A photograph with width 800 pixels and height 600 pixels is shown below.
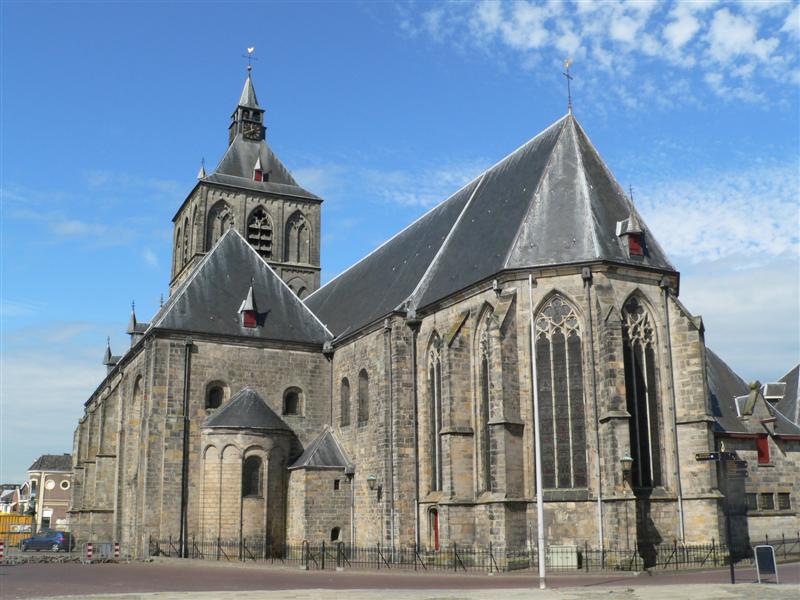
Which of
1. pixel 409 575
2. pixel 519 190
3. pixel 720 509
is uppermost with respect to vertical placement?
pixel 519 190

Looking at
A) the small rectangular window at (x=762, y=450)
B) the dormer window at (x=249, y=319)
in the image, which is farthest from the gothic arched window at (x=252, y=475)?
the small rectangular window at (x=762, y=450)

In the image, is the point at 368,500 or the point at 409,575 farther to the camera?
the point at 368,500

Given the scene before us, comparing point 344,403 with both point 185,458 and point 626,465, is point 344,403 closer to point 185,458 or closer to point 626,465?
point 185,458

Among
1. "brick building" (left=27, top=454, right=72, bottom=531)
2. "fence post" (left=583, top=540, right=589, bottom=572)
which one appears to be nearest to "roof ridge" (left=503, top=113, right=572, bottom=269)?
"fence post" (left=583, top=540, right=589, bottom=572)

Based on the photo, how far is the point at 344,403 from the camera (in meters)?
34.9

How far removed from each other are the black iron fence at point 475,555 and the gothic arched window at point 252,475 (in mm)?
1918

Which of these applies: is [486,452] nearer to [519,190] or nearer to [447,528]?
[447,528]

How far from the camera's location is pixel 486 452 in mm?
26484

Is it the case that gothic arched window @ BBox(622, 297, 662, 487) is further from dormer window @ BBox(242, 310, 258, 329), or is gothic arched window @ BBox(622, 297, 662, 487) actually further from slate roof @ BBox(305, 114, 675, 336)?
dormer window @ BBox(242, 310, 258, 329)

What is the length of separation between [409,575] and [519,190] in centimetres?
1428

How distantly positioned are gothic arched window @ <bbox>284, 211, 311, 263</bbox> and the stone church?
8605 millimetres

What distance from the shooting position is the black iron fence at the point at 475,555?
76.0 feet

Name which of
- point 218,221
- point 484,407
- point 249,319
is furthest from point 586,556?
point 218,221

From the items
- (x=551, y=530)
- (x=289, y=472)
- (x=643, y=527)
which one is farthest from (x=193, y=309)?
(x=643, y=527)
